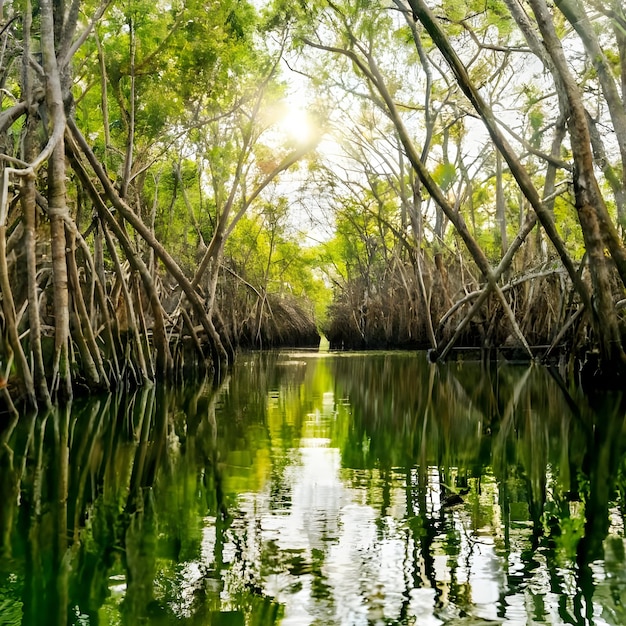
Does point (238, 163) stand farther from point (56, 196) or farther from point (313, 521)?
point (313, 521)

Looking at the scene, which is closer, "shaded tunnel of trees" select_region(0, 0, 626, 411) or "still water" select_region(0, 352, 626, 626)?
"still water" select_region(0, 352, 626, 626)

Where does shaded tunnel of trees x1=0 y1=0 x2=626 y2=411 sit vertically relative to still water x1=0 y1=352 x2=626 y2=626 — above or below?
above

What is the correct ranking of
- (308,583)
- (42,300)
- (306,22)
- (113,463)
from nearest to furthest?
(308,583), (113,463), (42,300), (306,22)

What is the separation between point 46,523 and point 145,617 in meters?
1.00

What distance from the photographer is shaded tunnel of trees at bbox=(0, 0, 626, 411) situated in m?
6.65

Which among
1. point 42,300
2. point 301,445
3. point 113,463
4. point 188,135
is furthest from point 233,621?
point 188,135

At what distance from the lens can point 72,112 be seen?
7.56 m

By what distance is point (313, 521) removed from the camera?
103 inches

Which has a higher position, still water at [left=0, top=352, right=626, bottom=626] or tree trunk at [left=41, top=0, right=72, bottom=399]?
tree trunk at [left=41, top=0, right=72, bottom=399]

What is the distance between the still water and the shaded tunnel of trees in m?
1.79

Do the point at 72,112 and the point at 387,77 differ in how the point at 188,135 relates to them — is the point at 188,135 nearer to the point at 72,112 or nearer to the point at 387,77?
the point at 387,77

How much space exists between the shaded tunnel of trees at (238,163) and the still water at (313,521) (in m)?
1.79

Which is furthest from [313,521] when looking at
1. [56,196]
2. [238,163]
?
[238,163]

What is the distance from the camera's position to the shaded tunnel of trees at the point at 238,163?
665 centimetres
